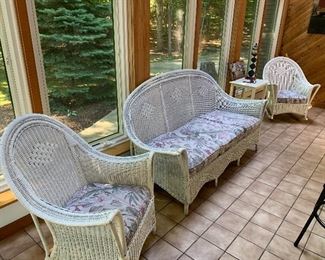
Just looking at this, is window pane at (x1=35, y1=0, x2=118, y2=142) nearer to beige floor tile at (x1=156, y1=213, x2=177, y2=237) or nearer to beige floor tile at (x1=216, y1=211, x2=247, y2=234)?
beige floor tile at (x1=156, y1=213, x2=177, y2=237)

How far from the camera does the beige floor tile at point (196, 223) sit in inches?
78.0

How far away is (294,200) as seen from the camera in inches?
91.7

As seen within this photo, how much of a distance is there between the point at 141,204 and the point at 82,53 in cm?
137

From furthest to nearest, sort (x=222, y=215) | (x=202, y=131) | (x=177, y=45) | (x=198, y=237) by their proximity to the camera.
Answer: (x=177, y=45)
(x=202, y=131)
(x=222, y=215)
(x=198, y=237)

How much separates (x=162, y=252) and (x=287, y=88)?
3593 millimetres

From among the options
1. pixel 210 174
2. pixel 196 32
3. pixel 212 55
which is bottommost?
pixel 210 174

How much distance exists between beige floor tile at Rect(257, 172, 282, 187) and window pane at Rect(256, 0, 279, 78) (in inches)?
110

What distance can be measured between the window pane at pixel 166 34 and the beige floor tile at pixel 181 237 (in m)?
1.58

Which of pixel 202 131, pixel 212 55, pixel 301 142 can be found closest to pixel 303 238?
pixel 202 131

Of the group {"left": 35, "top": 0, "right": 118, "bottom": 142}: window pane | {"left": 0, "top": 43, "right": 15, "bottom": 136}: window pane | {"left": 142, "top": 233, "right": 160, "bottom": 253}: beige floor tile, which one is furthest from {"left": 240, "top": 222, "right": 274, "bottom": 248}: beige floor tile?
{"left": 0, "top": 43, "right": 15, "bottom": 136}: window pane

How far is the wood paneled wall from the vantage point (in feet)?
15.3

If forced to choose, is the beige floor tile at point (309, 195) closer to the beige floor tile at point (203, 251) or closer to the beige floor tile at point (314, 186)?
the beige floor tile at point (314, 186)

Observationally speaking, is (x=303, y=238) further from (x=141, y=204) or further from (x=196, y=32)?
(x=196, y=32)

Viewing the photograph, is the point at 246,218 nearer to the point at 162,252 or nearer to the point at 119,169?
the point at 162,252
